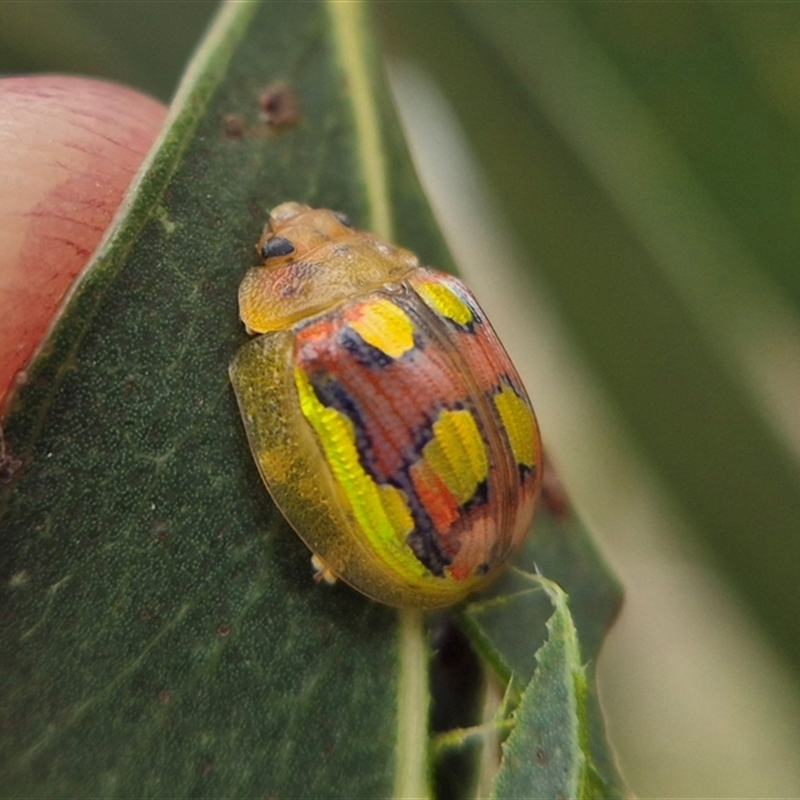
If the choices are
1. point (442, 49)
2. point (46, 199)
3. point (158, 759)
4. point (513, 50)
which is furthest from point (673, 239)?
point (158, 759)

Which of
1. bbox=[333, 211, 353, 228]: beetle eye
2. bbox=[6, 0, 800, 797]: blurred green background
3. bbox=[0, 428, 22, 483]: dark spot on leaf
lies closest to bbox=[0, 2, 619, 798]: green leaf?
bbox=[0, 428, 22, 483]: dark spot on leaf

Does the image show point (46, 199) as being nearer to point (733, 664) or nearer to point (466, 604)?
point (466, 604)

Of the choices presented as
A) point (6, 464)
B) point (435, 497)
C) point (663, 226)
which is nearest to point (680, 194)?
point (663, 226)

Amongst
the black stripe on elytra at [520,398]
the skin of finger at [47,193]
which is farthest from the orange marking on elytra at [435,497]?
the skin of finger at [47,193]

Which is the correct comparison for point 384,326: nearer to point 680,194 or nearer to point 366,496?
point 366,496

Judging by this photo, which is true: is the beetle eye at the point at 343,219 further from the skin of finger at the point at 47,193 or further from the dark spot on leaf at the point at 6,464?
the dark spot on leaf at the point at 6,464

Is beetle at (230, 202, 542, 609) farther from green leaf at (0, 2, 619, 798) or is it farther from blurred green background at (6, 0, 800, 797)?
blurred green background at (6, 0, 800, 797)

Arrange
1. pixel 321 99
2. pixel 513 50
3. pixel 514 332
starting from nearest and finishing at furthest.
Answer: pixel 321 99
pixel 513 50
pixel 514 332
